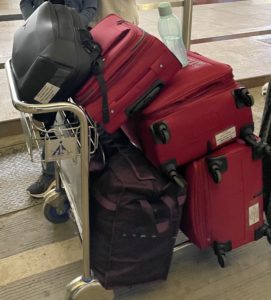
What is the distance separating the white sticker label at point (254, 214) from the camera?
1376 millimetres

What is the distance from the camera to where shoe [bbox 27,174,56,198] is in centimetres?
190

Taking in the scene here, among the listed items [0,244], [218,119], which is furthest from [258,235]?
[0,244]

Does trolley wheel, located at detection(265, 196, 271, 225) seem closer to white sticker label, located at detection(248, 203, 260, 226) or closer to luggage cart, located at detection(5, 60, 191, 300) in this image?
white sticker label, located at detection(248, 203, 260, 226)

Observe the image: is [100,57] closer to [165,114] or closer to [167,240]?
[165,114]

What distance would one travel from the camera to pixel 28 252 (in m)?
1.61

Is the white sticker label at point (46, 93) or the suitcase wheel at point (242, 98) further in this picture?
the suitcase wheel at point (242, 98)

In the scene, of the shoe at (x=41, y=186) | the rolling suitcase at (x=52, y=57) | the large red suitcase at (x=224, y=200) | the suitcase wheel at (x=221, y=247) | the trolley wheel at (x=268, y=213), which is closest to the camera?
the rolling suitcase at (x=52, y=57)

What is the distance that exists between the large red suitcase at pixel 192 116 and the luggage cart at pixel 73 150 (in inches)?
6.9

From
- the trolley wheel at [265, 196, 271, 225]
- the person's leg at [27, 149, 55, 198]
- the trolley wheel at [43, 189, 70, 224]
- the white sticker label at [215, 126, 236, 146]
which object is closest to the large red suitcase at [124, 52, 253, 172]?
the white sticker label at [215, 126, 236, 146]

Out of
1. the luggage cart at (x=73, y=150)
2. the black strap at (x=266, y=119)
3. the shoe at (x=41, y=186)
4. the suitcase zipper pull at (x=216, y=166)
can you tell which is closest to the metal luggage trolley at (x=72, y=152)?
the luggage cart at (x=73, y=150)

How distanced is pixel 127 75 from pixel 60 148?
0.26 m

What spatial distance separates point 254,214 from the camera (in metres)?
1.39

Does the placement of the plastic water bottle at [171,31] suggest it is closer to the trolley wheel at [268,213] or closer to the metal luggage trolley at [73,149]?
the metal luggage trolley at [73,149]

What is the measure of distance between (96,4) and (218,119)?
0.85 meters
